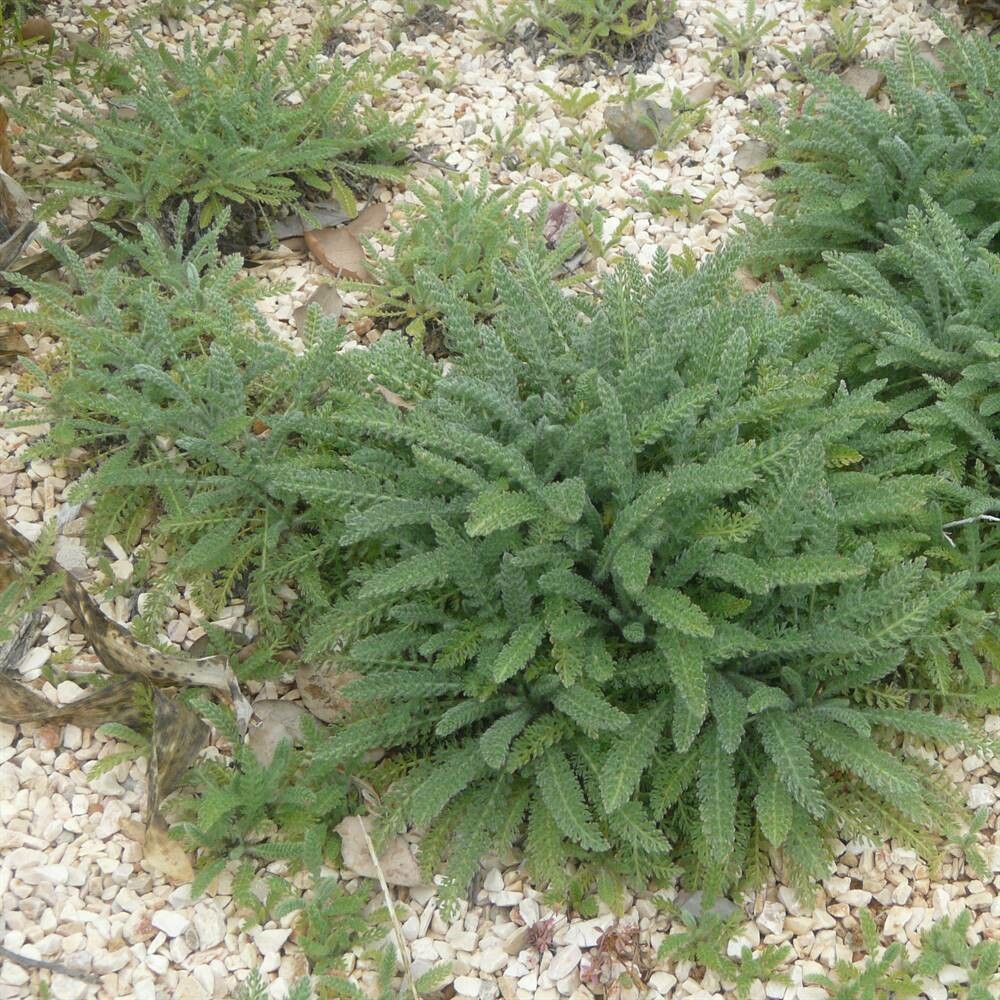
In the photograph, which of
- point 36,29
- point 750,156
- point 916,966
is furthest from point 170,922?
point 36,29

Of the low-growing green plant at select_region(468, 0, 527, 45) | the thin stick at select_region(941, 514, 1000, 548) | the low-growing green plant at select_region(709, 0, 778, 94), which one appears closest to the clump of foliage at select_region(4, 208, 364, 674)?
the thin stick at select_region(941, 514, 1000, 548)

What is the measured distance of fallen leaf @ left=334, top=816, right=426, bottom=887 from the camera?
237 cm

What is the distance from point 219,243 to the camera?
345cm

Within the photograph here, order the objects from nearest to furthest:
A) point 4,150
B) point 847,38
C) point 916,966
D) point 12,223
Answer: point 916,966 → point 12,223 → point 4,150 → point 847,38

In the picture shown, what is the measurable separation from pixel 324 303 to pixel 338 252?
Answer: 24 centimetres

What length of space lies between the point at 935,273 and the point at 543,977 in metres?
1.96

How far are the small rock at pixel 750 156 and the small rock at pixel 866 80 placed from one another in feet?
1.17

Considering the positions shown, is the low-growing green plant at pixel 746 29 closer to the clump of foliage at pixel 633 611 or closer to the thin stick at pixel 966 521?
the clump of foliage at pixel 633 611

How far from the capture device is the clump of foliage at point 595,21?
13.0ft

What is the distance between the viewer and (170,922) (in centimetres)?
228

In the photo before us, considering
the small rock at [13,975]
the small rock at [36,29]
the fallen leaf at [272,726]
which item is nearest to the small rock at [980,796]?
the fallen leaf at [272,726]

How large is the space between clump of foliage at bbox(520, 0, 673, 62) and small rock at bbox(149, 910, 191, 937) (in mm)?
3105

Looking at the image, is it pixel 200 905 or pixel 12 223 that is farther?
pixel 12 223

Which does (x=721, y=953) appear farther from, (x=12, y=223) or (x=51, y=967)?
(x=12, y=223)
